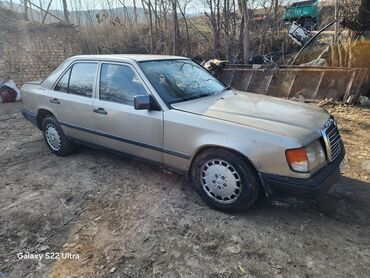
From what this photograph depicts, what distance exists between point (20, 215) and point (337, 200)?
346 centimetres

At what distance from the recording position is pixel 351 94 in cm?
720

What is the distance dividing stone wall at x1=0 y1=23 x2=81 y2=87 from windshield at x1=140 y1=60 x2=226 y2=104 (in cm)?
990

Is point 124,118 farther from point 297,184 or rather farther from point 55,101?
point 297,184

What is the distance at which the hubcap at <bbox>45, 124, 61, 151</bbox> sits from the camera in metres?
4.97

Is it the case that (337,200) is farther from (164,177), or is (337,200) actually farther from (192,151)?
(164,177)

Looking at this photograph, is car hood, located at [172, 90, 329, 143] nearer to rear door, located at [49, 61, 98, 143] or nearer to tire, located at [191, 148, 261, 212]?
tire, located at [191, 148, 261, 212]

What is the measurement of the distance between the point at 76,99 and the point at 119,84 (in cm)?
85

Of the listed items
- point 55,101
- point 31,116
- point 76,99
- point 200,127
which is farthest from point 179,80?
point 31,116

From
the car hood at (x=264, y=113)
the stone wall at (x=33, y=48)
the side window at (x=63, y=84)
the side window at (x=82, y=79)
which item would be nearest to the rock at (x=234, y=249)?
the car hood at (x=264, y=113)

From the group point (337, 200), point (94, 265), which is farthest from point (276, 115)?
point (94, 265)

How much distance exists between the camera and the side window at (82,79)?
4254mm

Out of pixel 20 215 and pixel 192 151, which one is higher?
pixel 192 151

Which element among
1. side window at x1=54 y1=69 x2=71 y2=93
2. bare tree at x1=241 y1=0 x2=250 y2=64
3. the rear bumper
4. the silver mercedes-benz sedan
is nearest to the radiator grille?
the silver mercedes-benz sedan

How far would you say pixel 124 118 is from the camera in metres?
3.80
